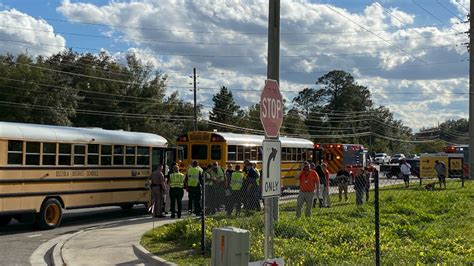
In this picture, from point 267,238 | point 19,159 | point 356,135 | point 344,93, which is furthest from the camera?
point 344,93

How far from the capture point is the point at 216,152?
24.8m

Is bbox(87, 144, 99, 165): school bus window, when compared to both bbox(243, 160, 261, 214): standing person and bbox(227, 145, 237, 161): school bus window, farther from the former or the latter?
bbox(227, 145, 237, 161): school bus window

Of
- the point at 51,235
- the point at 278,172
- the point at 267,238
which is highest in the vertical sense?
the point at 278,172

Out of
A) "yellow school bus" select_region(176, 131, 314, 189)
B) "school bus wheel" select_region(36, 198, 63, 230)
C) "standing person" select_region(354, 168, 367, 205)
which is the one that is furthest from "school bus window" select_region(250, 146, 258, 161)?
"school bus wheel" select_region(36, 198, 63, 230)

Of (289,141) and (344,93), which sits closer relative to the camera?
(289,141)

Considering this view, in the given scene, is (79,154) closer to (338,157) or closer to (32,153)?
(32,153)

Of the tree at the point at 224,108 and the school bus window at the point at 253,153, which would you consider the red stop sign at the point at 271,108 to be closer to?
the school bus window at the point at 253,153

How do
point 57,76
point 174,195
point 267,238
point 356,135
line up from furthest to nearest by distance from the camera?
point 356,135, point 57,76, point 174,195, point 267,238

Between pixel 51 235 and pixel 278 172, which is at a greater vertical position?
pixel 278 172

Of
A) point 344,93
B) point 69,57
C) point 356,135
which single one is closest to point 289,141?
point 69,57

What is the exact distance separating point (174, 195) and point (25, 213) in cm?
→ 471

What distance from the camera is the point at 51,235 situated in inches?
608

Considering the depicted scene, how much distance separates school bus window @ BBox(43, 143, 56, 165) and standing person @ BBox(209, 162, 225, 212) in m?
4.50

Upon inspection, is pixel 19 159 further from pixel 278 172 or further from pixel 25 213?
pixel 278 172
